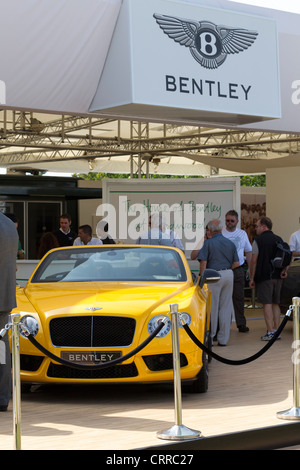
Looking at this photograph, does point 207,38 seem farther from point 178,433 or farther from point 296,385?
point 178,433

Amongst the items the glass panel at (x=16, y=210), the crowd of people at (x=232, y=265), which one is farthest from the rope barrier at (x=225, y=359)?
the glass panel at (x=16, y=210)

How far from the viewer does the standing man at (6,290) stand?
23.4 ft

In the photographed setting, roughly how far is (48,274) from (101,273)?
61cm

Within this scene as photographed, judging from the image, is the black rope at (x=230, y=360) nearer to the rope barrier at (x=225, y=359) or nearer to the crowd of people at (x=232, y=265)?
the rope barrier at (x=225, y=359)

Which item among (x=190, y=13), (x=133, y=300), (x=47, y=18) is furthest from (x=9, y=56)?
(x=133, y=300)

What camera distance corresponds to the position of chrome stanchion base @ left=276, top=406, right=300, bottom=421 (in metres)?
6.74

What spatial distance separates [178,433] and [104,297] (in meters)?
2.15

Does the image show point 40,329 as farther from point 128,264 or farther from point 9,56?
point 9,56

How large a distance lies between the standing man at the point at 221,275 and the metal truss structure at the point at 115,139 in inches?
404

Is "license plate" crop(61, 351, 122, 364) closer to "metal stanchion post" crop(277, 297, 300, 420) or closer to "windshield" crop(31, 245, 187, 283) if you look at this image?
"windshield" crop(31, 245, 187, 283)

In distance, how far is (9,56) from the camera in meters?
10.1

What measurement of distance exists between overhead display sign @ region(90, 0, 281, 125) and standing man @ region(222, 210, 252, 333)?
4.87 feet

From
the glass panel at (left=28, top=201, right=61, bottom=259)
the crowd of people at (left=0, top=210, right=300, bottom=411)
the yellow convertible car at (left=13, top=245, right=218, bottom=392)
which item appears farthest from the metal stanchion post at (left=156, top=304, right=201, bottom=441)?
the glass panel at (left=28, top=201, right=61, bottom=259)

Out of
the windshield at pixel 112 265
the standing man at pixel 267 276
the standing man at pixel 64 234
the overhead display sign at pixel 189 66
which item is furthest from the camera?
the standing man at pixel 64 234
